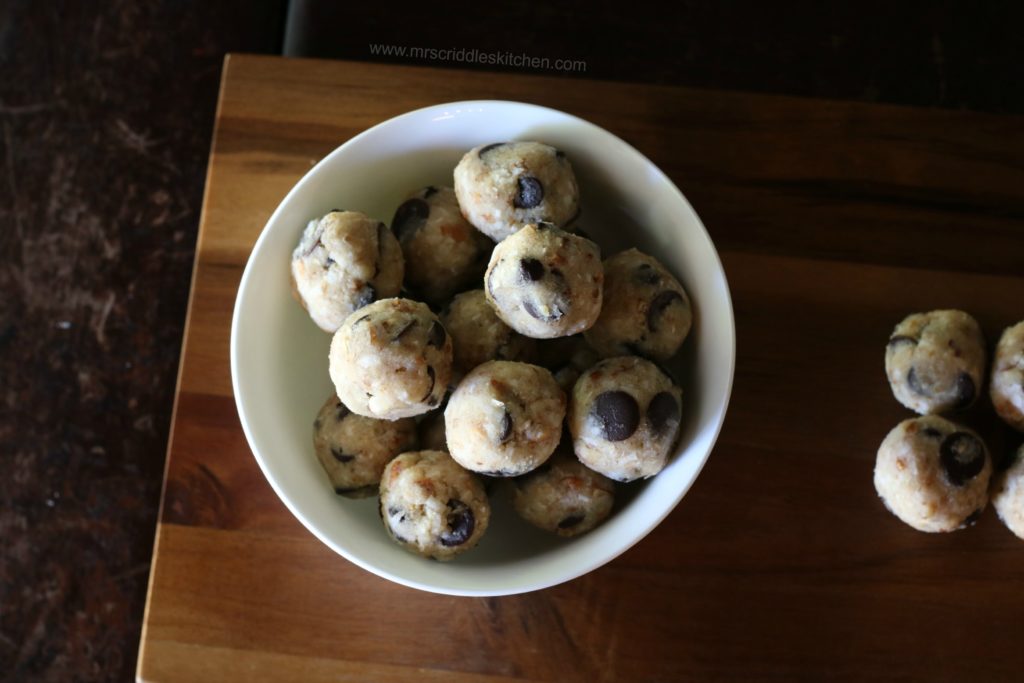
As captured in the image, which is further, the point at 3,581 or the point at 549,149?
the point at 3,581

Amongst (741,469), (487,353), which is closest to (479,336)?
(487,353)

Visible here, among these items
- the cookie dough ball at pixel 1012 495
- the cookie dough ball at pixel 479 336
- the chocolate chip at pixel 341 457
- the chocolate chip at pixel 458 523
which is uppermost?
the cookie dough ball at pixel 479 336

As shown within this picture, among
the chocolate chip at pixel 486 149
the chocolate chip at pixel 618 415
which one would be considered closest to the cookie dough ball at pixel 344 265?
the chocolate chip at pixel 486 149

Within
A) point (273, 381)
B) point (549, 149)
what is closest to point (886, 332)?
point (549, 149)

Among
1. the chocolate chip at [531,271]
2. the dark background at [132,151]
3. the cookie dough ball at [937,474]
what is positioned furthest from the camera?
the dark background at [132,151]

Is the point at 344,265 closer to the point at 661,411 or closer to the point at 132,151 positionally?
the point at 661,411

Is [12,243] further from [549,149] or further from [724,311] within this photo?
[724,311]

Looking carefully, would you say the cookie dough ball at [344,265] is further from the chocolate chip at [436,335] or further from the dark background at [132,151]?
the dark background at [132,151]
